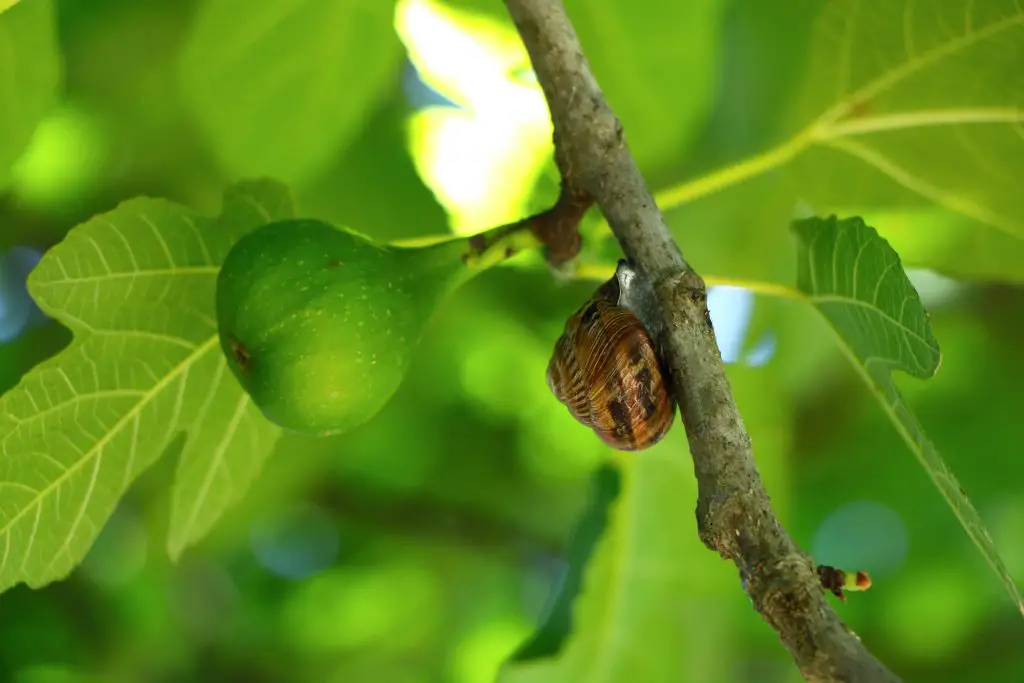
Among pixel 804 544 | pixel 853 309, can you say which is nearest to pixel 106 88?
pixel 853 309

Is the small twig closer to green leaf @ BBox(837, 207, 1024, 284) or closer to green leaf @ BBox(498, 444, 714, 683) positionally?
green leaf @ BBox(837, 207, 1024, 284)

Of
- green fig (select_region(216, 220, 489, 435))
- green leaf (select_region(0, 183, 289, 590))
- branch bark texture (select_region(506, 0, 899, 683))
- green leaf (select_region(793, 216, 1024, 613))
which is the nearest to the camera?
branch bark texture (select_region(506, 0, 899, 683))

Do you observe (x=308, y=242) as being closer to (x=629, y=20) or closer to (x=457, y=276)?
(x=457, y=276)

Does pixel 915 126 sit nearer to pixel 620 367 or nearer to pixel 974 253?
pixel 974 253

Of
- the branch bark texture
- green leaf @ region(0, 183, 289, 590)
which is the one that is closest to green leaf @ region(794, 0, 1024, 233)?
the branch bark texture

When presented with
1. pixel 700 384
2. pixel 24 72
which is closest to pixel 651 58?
pixel 24 72

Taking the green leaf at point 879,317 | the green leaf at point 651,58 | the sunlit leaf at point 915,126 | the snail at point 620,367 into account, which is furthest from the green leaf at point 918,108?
the snail at point 620,367

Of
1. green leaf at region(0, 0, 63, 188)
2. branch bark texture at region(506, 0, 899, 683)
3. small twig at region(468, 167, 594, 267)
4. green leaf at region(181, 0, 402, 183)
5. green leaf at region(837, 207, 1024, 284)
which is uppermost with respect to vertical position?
green leaf at region(181, 0, 402, 183)
